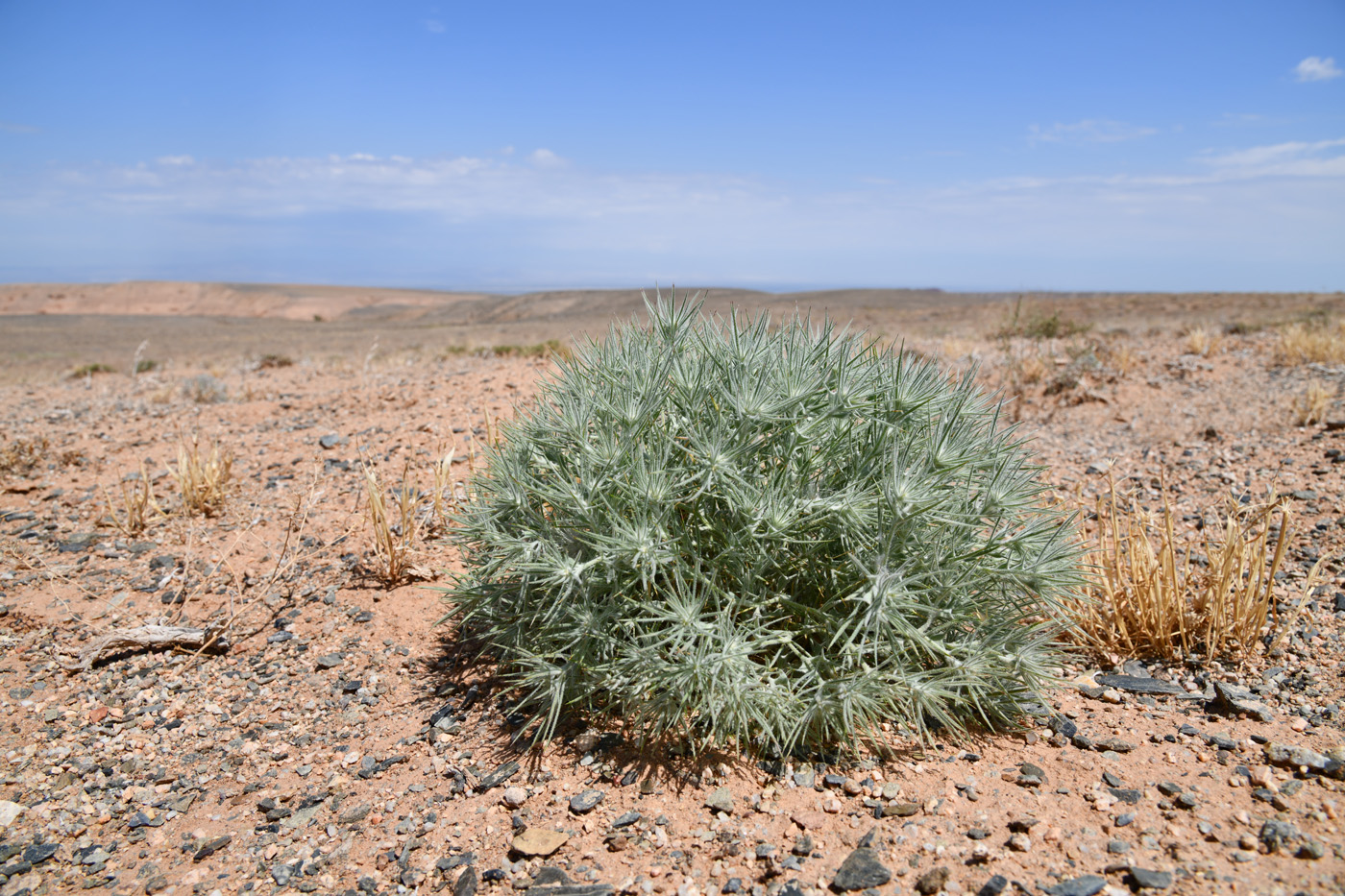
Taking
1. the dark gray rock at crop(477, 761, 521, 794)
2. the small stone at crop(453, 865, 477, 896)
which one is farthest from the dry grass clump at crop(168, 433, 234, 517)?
the small stone at crop(453, 865, 477, 896)

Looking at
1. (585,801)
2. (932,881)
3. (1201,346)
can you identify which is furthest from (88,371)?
(1201,346)

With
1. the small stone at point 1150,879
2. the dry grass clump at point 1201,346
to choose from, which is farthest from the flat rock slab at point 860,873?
the dry grass clump at point 1201,346

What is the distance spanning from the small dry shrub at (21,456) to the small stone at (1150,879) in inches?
278

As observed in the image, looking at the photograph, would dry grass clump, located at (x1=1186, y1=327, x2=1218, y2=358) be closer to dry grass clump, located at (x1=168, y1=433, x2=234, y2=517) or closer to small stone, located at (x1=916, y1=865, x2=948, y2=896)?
small stone, located at (x1=916, y1=865, x2=948, y2=896)

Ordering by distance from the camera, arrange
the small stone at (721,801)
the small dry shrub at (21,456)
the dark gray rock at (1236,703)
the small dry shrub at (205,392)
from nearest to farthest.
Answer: the small stone at (721,801) → the dark gray rock at (1236,703) → the small dry shrub at (21,456) → the small dry shrub at (205,392)

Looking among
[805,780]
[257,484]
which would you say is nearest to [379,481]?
[257,484]

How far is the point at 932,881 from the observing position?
2049mm

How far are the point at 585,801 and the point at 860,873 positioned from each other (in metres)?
0.89

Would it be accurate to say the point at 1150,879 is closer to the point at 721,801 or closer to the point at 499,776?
the point at 721,801

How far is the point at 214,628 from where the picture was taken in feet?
11.9

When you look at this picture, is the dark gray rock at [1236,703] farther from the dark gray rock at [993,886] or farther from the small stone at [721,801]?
the small stone at [721,801]

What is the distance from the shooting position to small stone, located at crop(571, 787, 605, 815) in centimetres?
248

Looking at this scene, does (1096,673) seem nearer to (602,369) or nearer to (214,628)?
(602,369)

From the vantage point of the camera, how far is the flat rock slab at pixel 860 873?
2.08 metres
